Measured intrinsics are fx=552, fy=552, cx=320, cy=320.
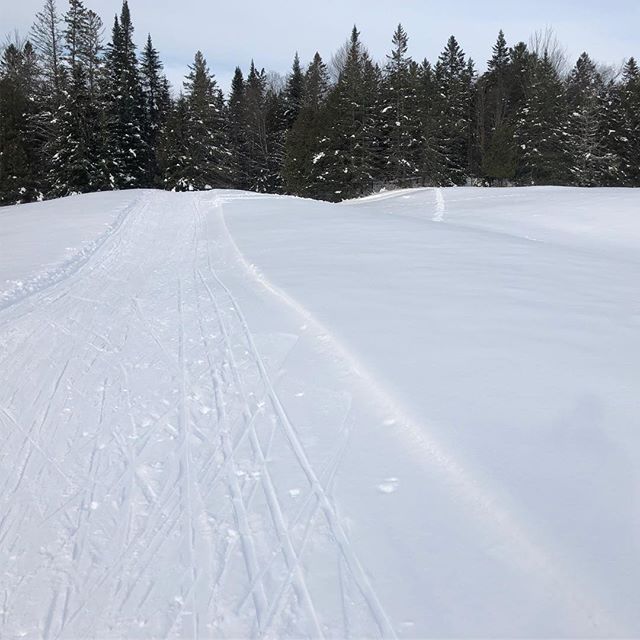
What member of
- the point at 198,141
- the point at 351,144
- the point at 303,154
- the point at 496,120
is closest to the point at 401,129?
the point at 351,144

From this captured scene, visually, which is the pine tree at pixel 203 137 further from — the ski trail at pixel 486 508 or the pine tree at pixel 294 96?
the ski trail at pixel 486 508

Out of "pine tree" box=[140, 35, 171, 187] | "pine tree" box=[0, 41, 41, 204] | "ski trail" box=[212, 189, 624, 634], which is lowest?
"ski trail" box=[212, 189, 624, 634]

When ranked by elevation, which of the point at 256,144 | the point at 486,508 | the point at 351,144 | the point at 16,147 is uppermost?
the point at 256,144

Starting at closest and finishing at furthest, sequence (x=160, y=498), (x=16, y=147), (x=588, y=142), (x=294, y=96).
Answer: (x=160, y=498), (x=16, y=147), (x=588, y=142), (x=294, y=96)

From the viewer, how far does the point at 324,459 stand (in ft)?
11.8

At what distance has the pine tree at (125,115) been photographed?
130 ft

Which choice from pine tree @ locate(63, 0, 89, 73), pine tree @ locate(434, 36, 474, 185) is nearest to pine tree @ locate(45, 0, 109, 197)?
pine tree @ locate(63, 0, 89, 73)

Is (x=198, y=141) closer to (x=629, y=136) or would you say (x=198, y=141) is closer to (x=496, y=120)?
(x=496, y=120)

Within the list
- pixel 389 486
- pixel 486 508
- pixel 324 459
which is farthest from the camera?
pixel 324 459

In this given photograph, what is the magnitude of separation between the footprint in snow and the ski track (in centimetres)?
31

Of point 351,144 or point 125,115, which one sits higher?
point 125,115

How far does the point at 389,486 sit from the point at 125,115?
4652 cm

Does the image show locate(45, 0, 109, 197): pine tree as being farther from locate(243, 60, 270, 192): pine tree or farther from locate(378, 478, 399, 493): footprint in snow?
locate(378, 478, 399, 493): footprint in snow

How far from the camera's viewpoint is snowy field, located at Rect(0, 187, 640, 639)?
2.48 m
